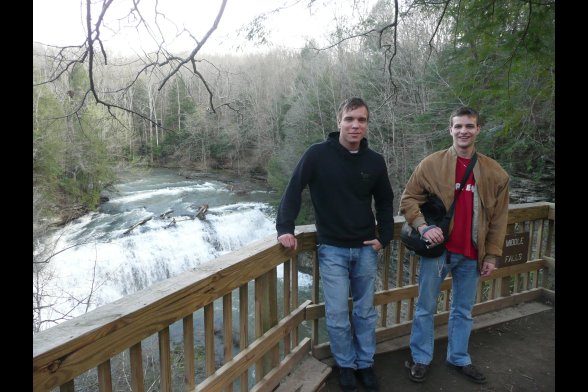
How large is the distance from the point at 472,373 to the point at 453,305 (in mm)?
459

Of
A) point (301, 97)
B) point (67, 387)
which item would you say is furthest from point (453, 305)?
point (301, 97)

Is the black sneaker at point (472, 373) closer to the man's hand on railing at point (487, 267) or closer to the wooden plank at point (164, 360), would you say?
the man's hand on railing at point (487, 267)

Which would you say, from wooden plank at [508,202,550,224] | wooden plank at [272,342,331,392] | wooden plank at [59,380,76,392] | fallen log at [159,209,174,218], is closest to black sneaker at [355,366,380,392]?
wooden plank at [272,342,331,392]

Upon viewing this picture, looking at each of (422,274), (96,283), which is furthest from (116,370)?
(422,274)

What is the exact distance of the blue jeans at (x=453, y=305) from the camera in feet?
8.74

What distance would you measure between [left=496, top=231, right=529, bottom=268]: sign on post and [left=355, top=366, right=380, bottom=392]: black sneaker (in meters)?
→ 1.65

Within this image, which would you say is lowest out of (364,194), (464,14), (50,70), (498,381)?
(498,381)

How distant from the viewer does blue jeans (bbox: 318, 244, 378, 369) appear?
2.49 metres

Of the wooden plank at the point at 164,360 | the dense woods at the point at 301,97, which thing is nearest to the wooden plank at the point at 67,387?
the wooden plank at the point at 164,360

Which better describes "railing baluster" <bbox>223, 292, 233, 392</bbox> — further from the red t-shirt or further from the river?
the river

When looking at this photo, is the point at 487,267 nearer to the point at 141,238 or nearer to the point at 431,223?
the point at 431,223
